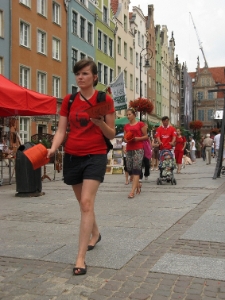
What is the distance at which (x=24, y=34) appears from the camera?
30.2m

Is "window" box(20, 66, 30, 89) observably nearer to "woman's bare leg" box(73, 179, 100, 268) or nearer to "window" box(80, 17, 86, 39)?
"window" box(80, 17, 86, 39)

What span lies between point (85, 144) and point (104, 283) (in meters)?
1.24

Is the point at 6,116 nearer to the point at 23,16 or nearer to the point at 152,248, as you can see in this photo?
the point at 152,248

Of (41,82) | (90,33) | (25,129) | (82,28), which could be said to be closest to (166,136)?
(25,129)

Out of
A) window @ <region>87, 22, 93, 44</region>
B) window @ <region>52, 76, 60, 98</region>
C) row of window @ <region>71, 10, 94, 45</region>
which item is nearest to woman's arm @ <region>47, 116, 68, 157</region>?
A: window @ <region>52, 76, 60, 98</region>

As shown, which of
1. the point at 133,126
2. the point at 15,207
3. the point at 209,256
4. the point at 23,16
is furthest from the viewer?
the point at 23,16

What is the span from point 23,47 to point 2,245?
26.5 meters

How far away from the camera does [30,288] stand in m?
3.51

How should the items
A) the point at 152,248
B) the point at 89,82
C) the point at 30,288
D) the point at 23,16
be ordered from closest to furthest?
the point at 30,288 < the point at 89,82 < the point at 152,248 < the point at 23,16

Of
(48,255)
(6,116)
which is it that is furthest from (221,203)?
(6,116)

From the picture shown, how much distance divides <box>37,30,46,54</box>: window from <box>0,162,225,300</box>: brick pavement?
29.3m

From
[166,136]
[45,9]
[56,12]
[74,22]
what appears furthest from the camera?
[74,22]

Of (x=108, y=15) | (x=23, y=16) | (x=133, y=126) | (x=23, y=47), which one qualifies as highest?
(x=108, y=15)

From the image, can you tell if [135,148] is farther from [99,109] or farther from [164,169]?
[99,109]
